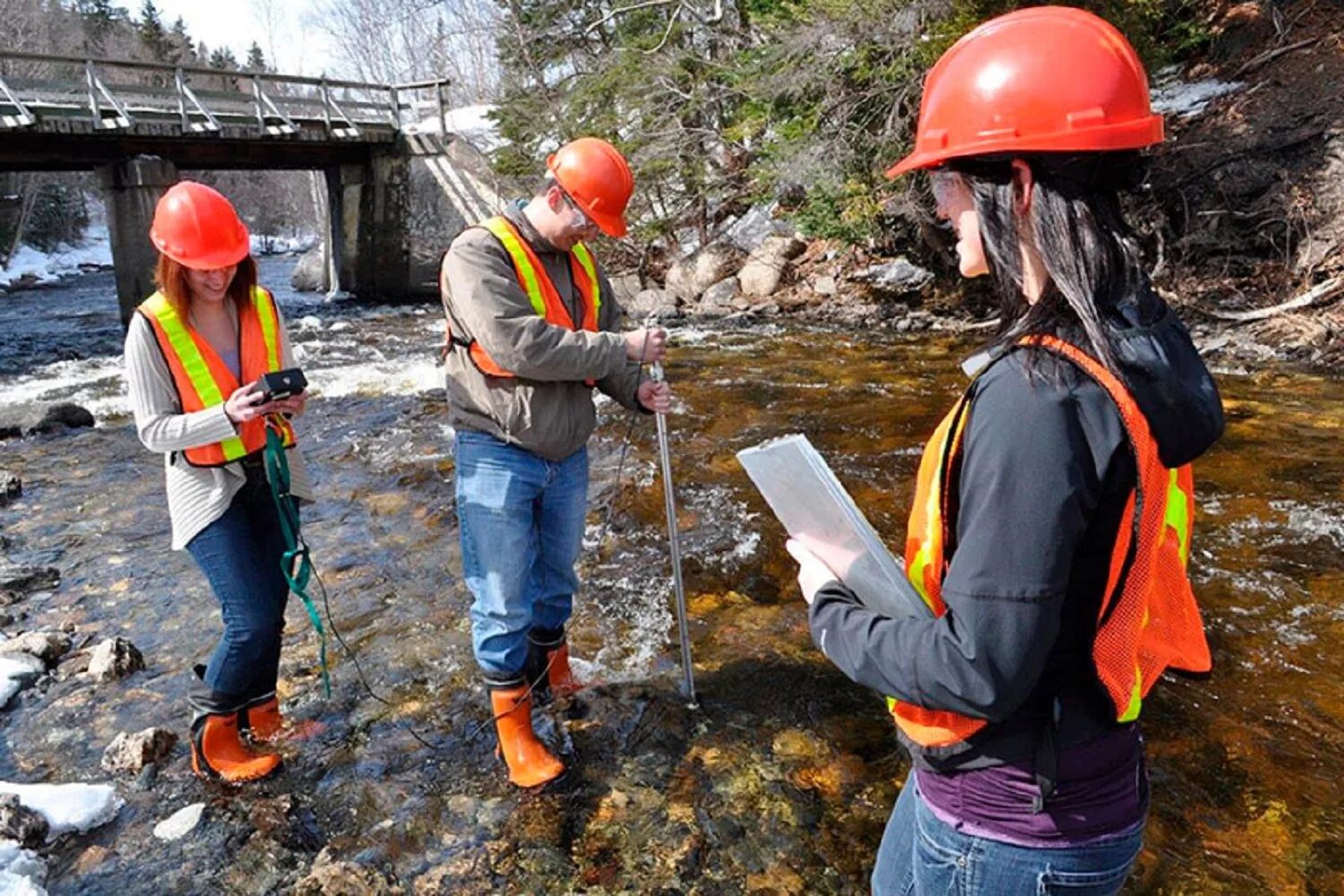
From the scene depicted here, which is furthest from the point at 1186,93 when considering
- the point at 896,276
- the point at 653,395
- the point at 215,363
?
the point at 215,363

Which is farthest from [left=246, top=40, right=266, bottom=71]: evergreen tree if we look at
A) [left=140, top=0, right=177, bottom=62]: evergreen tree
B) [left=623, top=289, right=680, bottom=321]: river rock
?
[left=623, top=289, right=680, bottom=321]: river rock

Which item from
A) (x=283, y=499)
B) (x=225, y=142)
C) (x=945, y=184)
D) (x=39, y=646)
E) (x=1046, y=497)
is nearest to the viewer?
(x=1046, y=497)

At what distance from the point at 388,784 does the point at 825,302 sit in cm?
1375

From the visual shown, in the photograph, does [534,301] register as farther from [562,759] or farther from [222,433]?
[562,759]

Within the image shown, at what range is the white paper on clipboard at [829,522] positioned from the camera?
1.50 m

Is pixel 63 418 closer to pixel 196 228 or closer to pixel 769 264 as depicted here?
pixel 196 228

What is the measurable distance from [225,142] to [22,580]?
62.9 ft

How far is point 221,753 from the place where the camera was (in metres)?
3.63

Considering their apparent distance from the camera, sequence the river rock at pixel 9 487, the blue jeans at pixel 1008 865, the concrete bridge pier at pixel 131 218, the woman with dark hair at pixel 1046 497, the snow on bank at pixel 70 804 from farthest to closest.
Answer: the concrete bridge pier at pixel 131 218
the river rock at pixel 9 487
the snow on bank at pixel 70 804
the blue jeans at pixel 1008 865
the woman with dark hair at pixel 1046 497

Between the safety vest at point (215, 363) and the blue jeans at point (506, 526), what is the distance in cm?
82

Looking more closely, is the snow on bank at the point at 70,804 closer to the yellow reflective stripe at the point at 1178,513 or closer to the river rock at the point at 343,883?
the river rock at the point at 343,883

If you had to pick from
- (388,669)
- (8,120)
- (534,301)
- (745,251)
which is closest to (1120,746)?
(534,301)

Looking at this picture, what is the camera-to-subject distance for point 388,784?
12.0ft

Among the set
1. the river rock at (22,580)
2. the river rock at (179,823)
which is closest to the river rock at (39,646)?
the river rock at (22,580)
